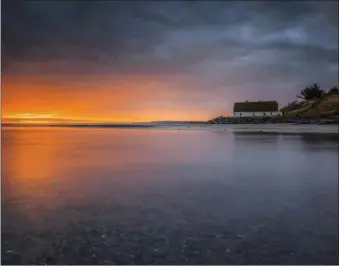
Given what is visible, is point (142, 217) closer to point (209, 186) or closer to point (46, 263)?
point (46, 263)

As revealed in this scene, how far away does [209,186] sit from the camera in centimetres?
728

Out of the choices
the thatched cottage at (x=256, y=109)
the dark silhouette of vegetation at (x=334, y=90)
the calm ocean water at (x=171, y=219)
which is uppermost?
the dark silhouette of vegetation at (x=334, y=90)

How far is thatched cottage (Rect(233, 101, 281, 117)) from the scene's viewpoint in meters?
50.8

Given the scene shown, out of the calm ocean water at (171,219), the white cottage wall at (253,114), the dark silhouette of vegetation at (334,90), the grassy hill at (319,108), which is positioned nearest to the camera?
the calm ocean water at (171,219)

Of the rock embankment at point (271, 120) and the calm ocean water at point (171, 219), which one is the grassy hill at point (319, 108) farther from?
the calm ocean water at point (171, 219)

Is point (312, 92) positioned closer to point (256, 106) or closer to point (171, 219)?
point (256, 106)

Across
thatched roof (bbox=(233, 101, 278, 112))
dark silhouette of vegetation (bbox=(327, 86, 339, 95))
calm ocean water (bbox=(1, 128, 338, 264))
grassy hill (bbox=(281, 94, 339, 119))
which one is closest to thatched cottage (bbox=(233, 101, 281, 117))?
thatched roof (bbox=(233, 101, 278, 112))

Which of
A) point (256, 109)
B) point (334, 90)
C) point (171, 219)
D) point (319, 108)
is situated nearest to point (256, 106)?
point (256, 109)

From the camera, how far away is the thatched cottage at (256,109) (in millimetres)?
50812

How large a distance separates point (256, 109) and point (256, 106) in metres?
0.46

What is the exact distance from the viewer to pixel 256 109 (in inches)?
2079

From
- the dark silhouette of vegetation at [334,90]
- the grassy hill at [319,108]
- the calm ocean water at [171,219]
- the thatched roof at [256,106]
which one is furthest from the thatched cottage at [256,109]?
the calm ocean water at [171,219]

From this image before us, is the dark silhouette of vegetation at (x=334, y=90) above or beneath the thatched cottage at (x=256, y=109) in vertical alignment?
above

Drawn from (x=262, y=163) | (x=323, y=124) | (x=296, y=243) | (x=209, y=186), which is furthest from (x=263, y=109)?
(x=296, y=243)
